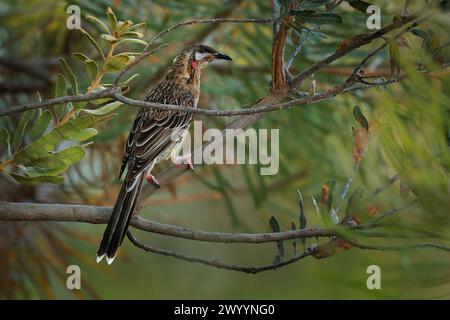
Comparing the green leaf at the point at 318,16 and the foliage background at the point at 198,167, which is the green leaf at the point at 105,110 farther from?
the foliage background at the point at 198,167

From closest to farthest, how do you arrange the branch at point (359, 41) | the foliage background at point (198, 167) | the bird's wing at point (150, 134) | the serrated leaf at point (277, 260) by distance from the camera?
the branch at point (359, 41) → the serrated leaf at point (277, 260) → the bird's wing at point (150, 134) → the foliage background at point (198, 167)

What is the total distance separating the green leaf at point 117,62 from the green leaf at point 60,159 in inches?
7.4

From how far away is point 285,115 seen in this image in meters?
3.41

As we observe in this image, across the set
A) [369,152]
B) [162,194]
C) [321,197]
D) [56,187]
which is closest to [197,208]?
[162,194]

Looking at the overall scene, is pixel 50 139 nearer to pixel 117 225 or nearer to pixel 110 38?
pixel 110 38

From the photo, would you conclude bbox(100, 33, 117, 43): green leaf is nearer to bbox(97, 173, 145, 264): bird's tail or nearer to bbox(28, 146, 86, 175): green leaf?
bbox(28, 146, 86, 175): green leaf

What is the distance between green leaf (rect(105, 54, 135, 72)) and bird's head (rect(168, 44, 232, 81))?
125cm

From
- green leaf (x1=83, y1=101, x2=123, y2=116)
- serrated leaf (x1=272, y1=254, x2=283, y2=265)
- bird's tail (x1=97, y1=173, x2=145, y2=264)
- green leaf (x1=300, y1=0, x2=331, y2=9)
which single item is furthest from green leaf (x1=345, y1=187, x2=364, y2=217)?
bird's tail (x1=97, y1=173, x2=145, y2=264)

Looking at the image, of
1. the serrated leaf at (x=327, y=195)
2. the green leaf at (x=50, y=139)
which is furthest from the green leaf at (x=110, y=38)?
the serrated leaf at (x=327, y=195)

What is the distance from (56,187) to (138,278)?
0.85 meters

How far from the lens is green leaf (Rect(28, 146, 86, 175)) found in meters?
1.77

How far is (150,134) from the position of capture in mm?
2807

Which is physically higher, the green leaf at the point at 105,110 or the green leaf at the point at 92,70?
the green leaf at the point at 92,70

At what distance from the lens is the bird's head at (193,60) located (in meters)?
3.04
